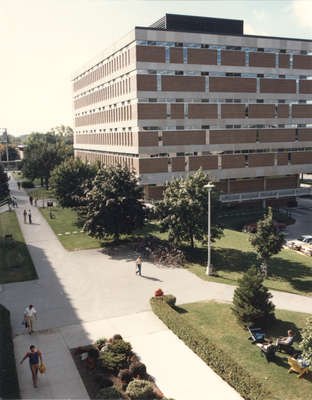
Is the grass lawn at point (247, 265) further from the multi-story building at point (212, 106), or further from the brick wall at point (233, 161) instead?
the brick wall at point (233, 161)

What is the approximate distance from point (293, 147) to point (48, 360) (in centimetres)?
5484

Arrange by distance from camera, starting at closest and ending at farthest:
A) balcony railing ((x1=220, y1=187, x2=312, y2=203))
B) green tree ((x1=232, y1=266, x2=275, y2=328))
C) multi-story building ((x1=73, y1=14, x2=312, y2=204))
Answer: green tree ((x1=232, y1=266, x2=275, y2=328)) → multi-story building ((x1=73, y1=14, x2=312, y2=204)) → balcony railing ((x1=220, y1=187, x2=312, y2=203))

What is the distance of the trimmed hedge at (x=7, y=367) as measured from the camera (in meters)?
15.1

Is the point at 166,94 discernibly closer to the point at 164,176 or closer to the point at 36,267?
the point at 164,176

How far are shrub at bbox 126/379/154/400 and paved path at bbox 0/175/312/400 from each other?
0.91 metres

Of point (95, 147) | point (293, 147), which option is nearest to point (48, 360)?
point (293, 147)

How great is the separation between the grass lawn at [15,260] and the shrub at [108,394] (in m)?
15.6

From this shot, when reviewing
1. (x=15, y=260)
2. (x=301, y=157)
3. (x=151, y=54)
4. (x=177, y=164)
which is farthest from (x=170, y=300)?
(x=301, y=157)

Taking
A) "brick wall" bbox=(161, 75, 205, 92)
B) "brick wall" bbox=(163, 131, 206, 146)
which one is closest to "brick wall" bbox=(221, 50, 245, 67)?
"brick wall" bbox=(161, 75, 205, 92)

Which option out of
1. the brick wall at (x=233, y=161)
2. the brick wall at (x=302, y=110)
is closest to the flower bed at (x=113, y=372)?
the brick wall at (x=233, y=161)

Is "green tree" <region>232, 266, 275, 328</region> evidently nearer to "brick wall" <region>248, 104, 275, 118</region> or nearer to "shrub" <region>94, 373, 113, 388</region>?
"shrub" <region>94, 373, 113, 388</region>

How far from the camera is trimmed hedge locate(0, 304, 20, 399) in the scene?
49.4 feet

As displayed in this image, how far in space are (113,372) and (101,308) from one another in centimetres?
715

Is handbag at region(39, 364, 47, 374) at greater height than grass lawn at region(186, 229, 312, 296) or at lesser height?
greater
